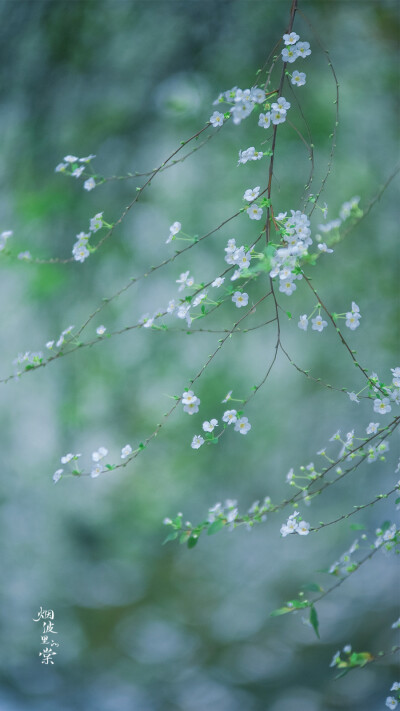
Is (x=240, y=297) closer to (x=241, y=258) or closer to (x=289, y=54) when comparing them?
(x=241, y=258)

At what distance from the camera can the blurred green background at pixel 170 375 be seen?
6.03ft

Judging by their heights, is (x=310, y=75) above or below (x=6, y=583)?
above

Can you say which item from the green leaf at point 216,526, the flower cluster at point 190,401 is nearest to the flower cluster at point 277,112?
the flower cluster at point 190,401

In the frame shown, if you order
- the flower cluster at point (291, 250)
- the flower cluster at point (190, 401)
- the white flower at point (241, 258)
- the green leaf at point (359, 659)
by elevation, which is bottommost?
the green leaf at point (359, 659)

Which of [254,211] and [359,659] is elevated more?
[254,211]

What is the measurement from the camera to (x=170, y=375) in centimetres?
193

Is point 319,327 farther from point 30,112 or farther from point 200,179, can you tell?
point 30,112

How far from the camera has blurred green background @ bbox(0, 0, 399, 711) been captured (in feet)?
6.03

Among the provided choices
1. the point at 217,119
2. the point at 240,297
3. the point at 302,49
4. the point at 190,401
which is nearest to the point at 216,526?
the point at 190,401

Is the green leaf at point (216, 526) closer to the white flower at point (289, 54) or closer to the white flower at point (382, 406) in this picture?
the white flower at point (382, 406)

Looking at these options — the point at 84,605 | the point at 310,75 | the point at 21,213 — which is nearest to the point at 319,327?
the point at 310,75

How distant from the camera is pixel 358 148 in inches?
73.2

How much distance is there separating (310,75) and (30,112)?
2.67 ft

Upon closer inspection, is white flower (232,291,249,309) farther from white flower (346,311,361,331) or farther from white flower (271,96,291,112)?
white flower (271,96,291,112)
